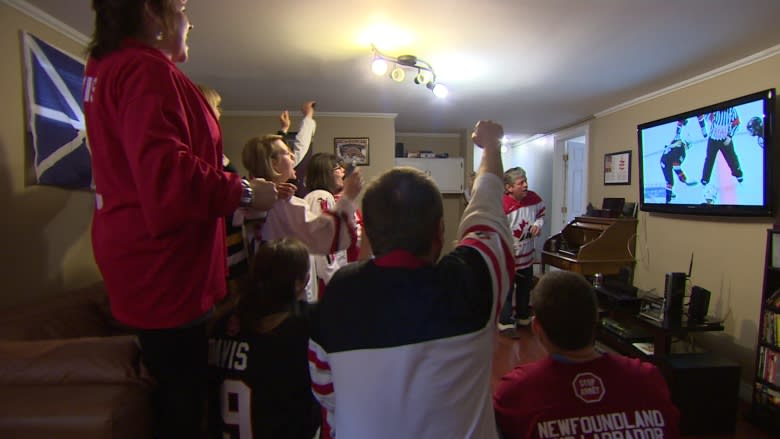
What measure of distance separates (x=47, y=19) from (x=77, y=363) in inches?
84.0

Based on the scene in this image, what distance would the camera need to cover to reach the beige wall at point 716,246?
256 cm

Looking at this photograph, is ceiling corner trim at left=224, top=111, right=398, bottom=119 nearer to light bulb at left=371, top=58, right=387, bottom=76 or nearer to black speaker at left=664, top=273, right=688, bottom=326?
light bulb at left=371, top=58, right=387, bottom=76

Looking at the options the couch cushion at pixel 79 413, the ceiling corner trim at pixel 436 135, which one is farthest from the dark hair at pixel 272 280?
the ceiling corner trim at pixel 436 135

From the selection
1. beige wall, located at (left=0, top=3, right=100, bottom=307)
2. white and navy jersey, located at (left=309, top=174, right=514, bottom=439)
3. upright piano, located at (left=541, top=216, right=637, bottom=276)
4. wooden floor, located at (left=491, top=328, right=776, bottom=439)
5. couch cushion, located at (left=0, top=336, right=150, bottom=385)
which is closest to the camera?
white and navy jersey, located at (left=309, top=174, right=514, bottom=439)

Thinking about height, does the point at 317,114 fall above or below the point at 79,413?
above

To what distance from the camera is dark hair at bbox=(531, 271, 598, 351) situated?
997mm

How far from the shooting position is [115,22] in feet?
2.37

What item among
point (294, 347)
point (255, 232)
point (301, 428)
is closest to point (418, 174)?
point (294, 347)

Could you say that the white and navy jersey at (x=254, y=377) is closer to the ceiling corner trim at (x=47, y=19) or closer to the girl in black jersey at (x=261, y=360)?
the girl in black jersey at (x=261, y=360)

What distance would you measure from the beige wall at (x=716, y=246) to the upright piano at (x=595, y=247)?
0.15 m

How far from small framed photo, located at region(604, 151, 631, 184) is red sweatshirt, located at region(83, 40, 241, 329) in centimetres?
412

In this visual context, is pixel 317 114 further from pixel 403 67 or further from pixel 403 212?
pixel 403 212

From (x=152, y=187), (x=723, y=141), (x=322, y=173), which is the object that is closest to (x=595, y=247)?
(x=723, y=141)

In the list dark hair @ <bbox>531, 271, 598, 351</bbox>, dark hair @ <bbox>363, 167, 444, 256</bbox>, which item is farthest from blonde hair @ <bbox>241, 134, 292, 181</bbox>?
dark hair @ <bbox>531, 271, 598, 351</bbox>
